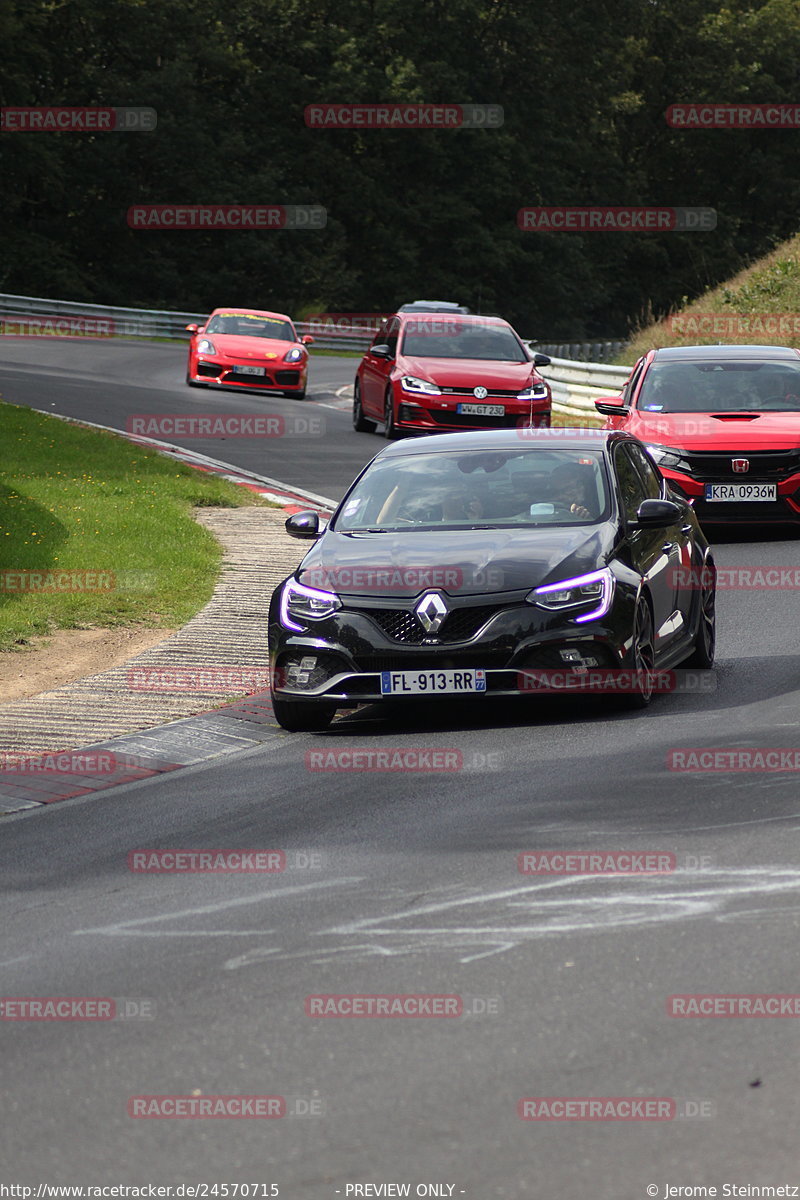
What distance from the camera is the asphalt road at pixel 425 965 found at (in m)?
4.38

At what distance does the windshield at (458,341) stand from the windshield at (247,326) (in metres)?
8.19

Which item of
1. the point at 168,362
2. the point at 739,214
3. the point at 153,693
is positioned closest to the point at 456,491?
the point at 153,693

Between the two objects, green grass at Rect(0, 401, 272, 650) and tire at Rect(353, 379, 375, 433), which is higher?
tire at Rect(353, 379, 375, 433)

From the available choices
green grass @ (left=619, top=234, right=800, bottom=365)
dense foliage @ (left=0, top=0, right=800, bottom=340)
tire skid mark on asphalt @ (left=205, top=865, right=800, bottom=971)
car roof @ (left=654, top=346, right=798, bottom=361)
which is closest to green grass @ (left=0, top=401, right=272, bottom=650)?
car roof @ (left=654, top=346, right=798, bottom=361)

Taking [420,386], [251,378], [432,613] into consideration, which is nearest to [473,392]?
[420,386]

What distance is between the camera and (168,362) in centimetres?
3866

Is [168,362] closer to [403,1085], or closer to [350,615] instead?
[350,615]

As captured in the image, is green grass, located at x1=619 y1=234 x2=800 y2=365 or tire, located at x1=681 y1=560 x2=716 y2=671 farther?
green grass, located at x1=619 y1=234 x2=800 y2=365

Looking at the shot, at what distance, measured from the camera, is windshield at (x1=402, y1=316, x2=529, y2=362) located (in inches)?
985

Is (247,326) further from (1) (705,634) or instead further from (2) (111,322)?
(1) (705,634)

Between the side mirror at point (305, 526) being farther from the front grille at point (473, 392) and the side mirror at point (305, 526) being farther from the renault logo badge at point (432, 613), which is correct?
the front grille at point (473, 392)

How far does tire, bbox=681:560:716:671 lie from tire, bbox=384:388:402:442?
13.3m

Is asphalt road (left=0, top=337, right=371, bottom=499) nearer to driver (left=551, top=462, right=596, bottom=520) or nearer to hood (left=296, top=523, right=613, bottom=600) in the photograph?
driver (left=551, top=462, right=596, bottom=520)

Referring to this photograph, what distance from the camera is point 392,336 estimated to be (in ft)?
85.4
